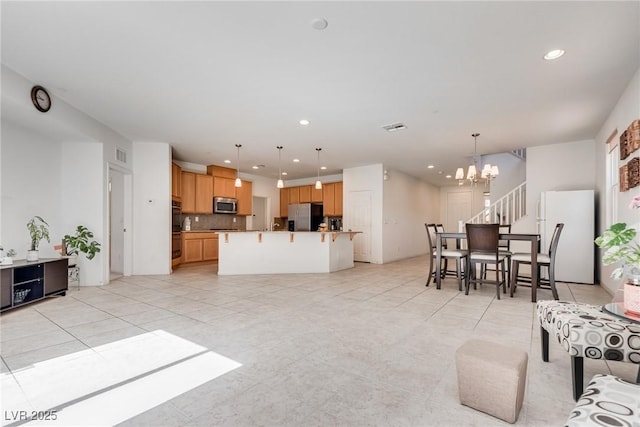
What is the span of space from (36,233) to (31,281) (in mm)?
719

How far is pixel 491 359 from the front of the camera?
1.59 meters

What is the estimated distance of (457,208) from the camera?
11586mm

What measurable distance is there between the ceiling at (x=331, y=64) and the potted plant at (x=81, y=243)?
1838 mm

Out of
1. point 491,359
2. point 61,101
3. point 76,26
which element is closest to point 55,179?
point 61,101

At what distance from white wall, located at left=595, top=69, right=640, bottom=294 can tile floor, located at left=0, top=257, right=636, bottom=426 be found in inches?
45.4

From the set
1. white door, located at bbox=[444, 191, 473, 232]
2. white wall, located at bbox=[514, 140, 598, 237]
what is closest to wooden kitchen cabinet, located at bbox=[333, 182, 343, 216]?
white wall, located at bbox=[514, 140, 598, 237]

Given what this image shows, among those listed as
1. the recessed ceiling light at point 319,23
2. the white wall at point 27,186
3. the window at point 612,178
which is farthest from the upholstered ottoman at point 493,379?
the white wall at point 27,186

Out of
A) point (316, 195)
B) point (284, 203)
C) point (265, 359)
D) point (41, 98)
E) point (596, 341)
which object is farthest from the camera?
point (284, 203)

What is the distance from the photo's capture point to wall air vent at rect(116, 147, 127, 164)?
17.5 ft

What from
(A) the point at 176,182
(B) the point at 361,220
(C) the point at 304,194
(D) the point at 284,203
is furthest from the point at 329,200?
(A) the point at 176,182

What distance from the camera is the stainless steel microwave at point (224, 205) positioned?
26.7 feet

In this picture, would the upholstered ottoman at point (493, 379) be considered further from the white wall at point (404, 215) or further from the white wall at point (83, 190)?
the white wall at point (404, 215)

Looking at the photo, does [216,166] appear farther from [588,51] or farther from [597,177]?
[597,177]

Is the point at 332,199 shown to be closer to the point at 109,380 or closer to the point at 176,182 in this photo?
the point at 176,182
